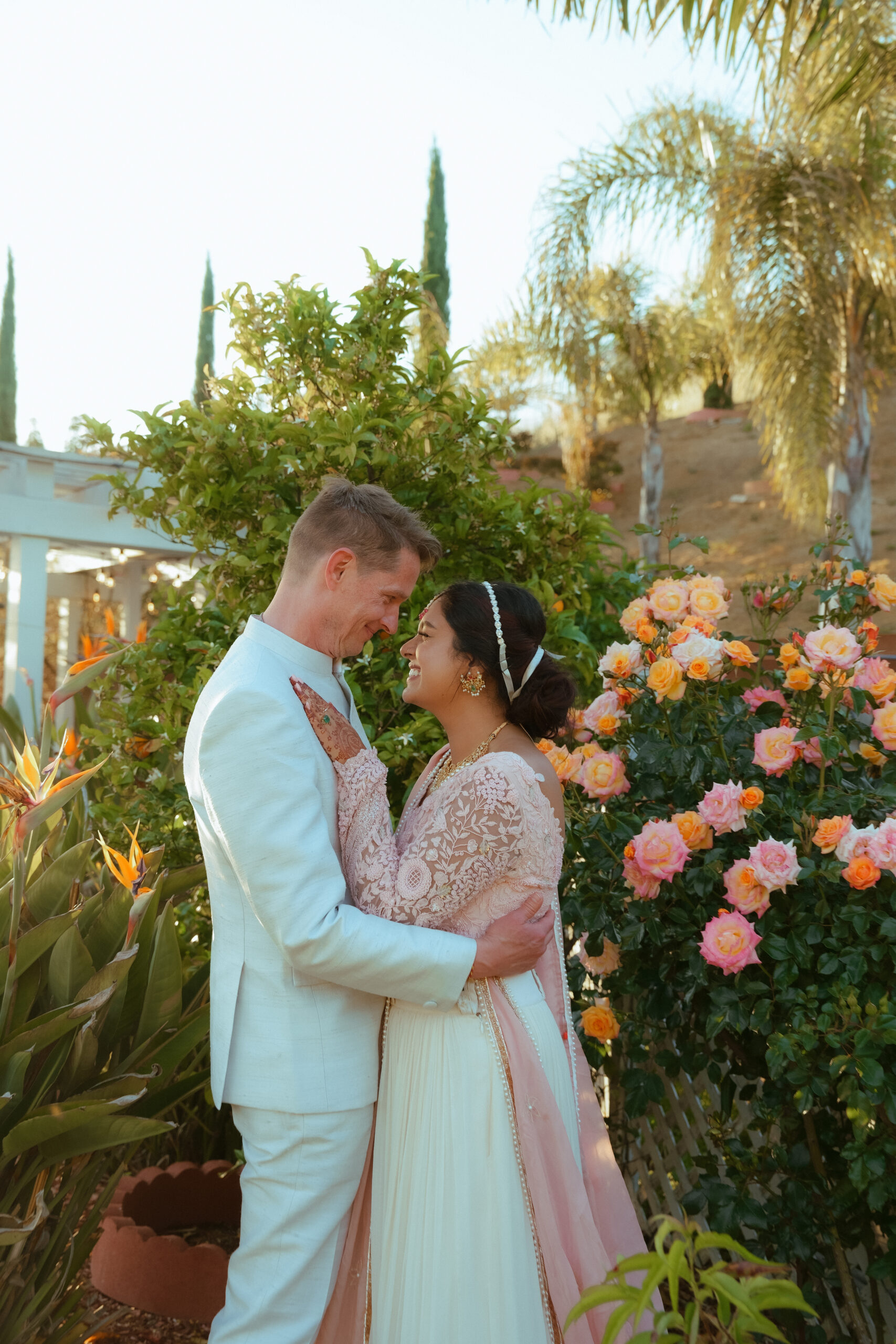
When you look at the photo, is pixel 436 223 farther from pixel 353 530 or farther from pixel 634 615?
pixel 353 530

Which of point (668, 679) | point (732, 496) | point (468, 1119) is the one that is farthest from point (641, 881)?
point (732, 496)

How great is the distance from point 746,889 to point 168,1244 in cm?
190

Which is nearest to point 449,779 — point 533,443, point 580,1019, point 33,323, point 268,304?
point 580,1019

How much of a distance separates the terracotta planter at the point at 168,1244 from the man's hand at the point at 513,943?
4.65 feet

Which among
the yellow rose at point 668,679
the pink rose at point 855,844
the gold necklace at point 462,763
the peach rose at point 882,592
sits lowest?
the pink rose at point 855,844

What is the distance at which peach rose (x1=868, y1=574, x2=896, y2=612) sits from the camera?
2.69 metres

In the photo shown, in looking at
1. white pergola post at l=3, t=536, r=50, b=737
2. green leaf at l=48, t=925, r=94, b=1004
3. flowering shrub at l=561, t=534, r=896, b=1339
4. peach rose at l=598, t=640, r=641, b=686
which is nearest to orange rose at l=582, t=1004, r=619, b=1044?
flowering shrub at l=561, t=534, r=896, b=1339

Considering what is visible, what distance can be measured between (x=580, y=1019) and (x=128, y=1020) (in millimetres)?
1226

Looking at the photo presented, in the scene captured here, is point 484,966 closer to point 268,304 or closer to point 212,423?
point 212,423

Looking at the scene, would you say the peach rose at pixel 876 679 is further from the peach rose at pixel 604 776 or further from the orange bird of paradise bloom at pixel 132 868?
the orange bird of paradise bloom at pixel 132 868

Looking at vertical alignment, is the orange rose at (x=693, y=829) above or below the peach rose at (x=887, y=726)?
below

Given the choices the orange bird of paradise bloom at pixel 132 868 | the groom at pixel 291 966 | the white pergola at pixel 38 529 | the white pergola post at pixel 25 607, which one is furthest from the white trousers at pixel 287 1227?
the white pergola post at pixel 25 607

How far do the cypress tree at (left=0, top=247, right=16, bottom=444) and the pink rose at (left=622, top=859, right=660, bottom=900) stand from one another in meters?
27.0

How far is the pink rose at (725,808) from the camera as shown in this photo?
92.4 inches
